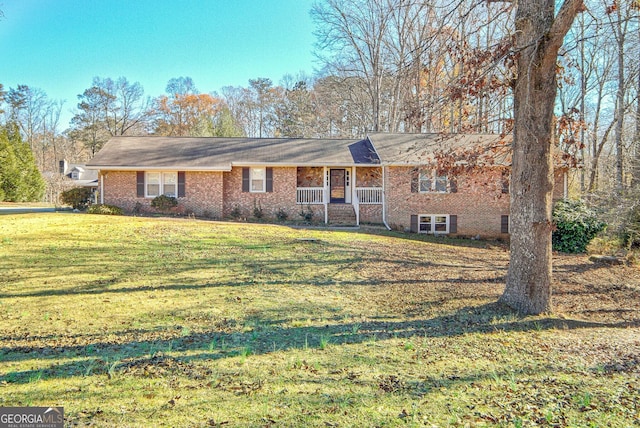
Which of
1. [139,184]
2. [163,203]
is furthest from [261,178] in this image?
[139,184]

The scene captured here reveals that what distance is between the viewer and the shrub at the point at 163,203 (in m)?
18.1

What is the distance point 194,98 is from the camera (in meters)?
42.2

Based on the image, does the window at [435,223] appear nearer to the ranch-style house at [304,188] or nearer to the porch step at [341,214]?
the ranch-style house at [304,188]

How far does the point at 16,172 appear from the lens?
28.1 m

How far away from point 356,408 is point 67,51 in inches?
1293

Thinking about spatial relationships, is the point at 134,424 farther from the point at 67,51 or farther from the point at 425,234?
the point at 67,51

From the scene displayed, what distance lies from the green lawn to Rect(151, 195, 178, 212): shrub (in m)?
8.25

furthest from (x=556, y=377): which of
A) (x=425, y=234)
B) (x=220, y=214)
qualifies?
(x=220, y=214)

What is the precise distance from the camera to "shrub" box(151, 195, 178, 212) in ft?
59.4

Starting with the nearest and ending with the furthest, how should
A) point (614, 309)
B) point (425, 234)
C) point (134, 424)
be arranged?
point (134, 424) → point (614, 309) → point (425, 234)

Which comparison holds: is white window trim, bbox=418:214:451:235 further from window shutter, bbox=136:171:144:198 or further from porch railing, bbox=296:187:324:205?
window shutter, bbox=136:171:144:198

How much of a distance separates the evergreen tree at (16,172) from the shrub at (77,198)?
1306cm

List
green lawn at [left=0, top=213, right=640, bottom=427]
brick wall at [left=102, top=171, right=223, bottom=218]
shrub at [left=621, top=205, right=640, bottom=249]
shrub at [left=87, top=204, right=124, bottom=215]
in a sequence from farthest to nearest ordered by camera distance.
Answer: brick wall at [left=102, top=171, right=223, bottom=218]
shrub at [left=87, top=204, right=124, bottom=215]
shrub at [left=621, top=205, right=640, bottom=249]
green lawn at [left=0, top=213, right=640, bottom=427]

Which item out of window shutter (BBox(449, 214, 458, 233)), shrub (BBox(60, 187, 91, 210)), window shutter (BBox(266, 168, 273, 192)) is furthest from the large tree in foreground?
shrub (BBox(60, 187, 91, 210))
